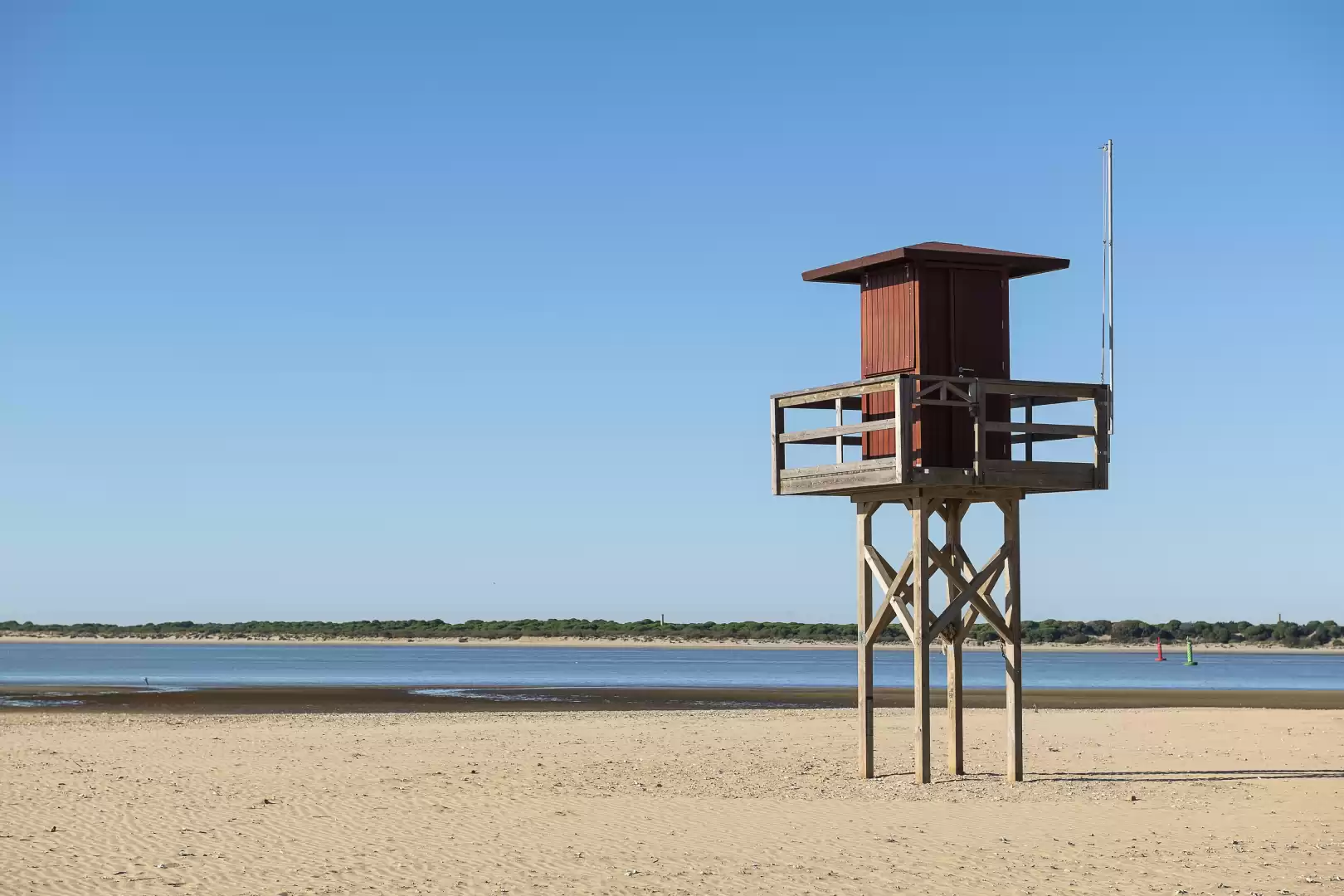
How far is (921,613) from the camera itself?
20.0 m

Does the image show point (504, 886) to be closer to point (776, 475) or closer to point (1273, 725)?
point (776, 475)

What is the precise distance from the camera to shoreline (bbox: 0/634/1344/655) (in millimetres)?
140125

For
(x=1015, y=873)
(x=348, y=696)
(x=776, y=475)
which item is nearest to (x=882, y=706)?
(x=348, y=696)

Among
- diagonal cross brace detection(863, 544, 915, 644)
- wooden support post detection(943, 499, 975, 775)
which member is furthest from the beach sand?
diagonal cross brace detection(863, 544, 915, 644)

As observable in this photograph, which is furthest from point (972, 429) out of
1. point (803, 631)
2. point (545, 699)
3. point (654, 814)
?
point (803, 631)

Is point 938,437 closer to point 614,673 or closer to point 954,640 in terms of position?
point 954,640

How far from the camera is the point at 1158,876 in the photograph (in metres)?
14.4

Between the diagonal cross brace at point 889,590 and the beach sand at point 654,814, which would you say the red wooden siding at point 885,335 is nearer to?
the diagonal cross brace at point 889,590

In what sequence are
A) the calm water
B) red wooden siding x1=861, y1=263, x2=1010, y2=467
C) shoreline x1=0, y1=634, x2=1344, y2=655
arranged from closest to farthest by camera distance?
red wooden siding x1=861, y1=263, x2=1010, y2=467
the calm water
shoreline x1=0, y1=634, x2=1344, y2=655

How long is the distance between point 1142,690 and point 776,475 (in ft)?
117

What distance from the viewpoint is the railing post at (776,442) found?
21438 millimetres

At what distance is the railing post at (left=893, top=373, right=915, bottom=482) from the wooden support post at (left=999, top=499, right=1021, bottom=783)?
83.8 inches

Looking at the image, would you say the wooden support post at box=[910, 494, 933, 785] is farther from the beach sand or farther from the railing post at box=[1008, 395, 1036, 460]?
the railing post at box=[1008, 395, 1036, 460]

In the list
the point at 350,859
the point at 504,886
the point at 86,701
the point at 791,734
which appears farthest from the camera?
the point at 86,701
